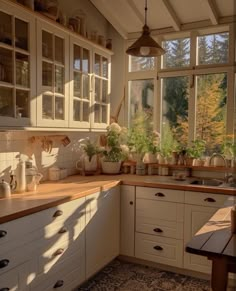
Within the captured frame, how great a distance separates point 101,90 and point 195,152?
1.21 meters

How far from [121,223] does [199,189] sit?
874 mm

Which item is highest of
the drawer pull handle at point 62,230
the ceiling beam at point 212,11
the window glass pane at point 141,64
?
the ceiling beam at point 212,11

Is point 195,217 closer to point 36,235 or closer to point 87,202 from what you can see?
point 87,202

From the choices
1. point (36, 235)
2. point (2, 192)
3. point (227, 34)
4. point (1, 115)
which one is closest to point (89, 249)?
point (36, 235)

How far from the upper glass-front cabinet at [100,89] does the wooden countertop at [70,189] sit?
611mm

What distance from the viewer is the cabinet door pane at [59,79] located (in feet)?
8.71

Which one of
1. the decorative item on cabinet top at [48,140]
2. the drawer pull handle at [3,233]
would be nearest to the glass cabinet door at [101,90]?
the decorative item on cabinet top at [48,140]

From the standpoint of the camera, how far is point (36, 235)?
80.2 inches

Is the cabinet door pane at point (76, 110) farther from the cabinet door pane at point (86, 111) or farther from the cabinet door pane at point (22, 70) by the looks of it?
the cabinet door pane at point (22, 70)

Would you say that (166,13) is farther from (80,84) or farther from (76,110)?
(76,110)

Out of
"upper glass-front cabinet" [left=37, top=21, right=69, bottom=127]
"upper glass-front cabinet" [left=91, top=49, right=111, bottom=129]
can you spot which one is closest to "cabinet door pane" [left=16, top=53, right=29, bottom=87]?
"upper glass-front cabinet" [left=37, top=21, right=69, bottom=127]

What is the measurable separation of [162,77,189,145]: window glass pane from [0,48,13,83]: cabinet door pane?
6.46 feet

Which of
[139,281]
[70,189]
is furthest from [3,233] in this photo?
[139,281]

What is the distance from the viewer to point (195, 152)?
11.0ft
